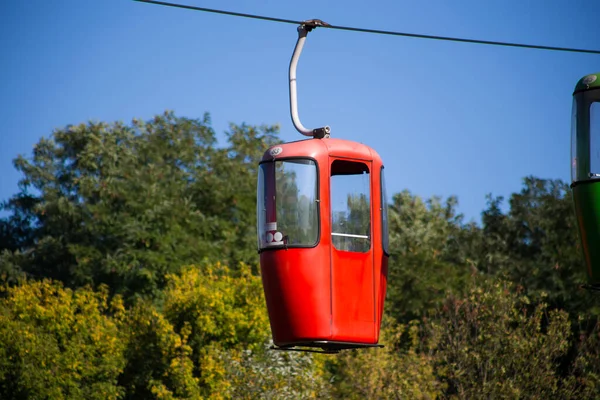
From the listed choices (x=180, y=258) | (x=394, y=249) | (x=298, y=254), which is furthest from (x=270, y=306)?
(x=394, y=249)

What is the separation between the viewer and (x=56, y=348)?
3161 centimetres

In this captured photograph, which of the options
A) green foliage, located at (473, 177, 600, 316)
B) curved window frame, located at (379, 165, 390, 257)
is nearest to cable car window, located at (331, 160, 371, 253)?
curved window frame, located at (379, 165, 390, 257)

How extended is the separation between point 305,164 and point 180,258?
2739 centimetres

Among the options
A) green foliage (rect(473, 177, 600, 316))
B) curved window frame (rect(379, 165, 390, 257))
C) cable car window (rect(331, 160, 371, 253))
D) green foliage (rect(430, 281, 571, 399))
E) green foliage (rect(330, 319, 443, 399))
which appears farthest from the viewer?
green foliage (rect(473, 177, 600, 316))

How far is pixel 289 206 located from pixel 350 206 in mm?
856

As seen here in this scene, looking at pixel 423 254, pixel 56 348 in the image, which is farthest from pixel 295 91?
pixel 423 254

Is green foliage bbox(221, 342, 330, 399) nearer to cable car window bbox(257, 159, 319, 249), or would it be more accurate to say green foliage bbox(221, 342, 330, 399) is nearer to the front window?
cable car window bbox(257, 159, 319, 249)

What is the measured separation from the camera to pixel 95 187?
4322cm

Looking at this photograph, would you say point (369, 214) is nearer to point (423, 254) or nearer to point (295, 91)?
point (295, 91)

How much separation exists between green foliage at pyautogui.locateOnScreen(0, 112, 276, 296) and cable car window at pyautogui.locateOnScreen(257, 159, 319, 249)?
26260mm

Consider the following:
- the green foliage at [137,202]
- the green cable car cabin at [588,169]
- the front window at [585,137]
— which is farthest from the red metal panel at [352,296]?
the green foliage at [137,202]

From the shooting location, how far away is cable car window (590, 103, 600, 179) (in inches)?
507

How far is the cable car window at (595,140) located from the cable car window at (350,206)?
2895mm

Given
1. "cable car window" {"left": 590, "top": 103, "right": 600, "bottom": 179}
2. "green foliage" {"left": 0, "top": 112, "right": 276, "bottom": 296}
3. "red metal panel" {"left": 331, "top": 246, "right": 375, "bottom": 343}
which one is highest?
"green foliage" {"left": 0, "top": 112, "right": 276, "bottom": 296}
